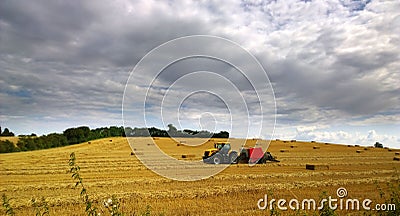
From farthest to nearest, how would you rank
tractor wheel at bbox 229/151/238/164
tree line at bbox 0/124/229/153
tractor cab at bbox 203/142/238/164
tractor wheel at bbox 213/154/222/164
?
tree line at bbox 0/124/229/153, tractor wheel at bbox 213/154/222/164, tractor cab at bbox 203/142/238/164, tractor wheel at bbox 229/151/238/164

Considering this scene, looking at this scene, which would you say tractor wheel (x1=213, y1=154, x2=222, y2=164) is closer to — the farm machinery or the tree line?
the farm machinery

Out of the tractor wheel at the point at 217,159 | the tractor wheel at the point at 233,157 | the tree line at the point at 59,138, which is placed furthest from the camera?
the tree line at the point at 59,138

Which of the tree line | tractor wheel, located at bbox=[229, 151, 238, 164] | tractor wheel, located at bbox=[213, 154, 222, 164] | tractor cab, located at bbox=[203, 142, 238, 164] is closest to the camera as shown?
tractor wheel, located at bbox=[229, 151, 238, 164]

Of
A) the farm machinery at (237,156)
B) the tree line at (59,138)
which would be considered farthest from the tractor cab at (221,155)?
the tree line at (59,138)

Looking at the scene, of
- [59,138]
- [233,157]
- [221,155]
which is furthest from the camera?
[59,138]

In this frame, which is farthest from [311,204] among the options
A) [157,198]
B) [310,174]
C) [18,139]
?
[18,139]

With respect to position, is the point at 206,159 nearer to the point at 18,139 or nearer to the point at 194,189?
the point at 194,189

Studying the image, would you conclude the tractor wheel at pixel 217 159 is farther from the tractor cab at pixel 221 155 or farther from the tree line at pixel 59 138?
the tree line at pixel 59 138

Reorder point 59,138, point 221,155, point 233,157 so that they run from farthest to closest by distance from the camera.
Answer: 1. point 59,138
2. point 221,155
3. point 233,157

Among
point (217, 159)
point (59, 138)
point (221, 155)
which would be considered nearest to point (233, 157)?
point (221, 155)

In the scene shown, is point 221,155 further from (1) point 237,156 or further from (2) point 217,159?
(1) point 237,156

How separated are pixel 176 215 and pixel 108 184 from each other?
6.79 meters

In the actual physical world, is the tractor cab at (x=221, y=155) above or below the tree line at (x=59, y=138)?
below

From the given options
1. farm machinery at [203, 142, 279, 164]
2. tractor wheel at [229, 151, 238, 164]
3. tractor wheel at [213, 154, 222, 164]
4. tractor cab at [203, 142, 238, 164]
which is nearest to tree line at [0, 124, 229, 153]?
tractor cab at [203, 142, 238, 164]
